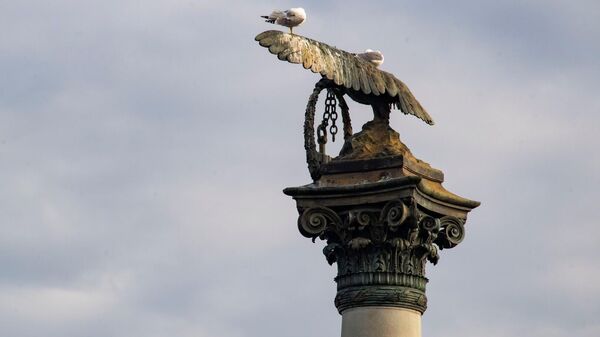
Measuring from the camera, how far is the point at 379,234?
106 feet

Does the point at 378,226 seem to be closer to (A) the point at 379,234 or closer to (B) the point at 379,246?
(A) the point at 379,234

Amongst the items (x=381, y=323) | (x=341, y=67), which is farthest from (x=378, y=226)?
(x=341, y=67)

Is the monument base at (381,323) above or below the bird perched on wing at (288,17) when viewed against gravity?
below

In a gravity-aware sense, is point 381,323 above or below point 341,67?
below

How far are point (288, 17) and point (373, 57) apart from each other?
6.44ft

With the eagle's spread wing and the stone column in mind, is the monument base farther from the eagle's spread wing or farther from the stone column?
the eagle's spread wing

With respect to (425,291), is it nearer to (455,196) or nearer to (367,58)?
(455,196)

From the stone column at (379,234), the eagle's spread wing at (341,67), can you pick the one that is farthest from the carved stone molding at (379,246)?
the eagle's spread wing at (341,67)

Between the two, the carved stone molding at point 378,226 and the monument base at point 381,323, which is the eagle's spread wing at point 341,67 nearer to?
the carved stone molding at point 378,226

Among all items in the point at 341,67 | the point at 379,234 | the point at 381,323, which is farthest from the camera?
the point at 341,67

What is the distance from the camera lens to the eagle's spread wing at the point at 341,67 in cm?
3203

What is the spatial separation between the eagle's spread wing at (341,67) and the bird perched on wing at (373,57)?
200 millimetres

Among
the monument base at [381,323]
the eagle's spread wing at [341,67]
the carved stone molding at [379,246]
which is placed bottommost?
the monument base at [381,323]

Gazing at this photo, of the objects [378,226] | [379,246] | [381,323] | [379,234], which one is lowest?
[381,323]
